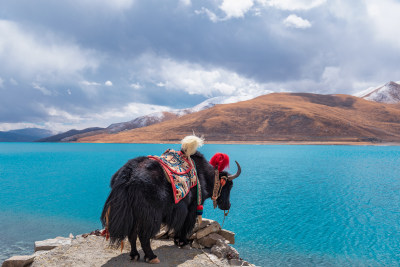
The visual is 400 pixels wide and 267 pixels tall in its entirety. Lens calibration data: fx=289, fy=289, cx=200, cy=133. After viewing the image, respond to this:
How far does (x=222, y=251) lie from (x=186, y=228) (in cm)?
84

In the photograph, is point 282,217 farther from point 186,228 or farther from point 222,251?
point 186,228

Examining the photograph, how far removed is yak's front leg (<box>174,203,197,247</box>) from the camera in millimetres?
4711

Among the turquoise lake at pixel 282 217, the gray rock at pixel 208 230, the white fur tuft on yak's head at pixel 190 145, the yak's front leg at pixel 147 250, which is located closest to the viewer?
the yak's front leg at pixel 147 250

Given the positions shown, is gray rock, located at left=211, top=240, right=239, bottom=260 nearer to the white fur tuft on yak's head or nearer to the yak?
the yak

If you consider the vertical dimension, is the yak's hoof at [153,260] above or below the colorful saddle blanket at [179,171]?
below

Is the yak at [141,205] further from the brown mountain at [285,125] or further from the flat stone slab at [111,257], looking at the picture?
the brown mountain at [285,125]

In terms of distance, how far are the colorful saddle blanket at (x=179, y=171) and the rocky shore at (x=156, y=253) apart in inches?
42.7

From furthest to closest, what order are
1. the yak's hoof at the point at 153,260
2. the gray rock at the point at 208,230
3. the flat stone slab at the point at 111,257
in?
the gray rock at the point at 208,230 < the flat stone slab at the point at 111,257 < the yak's hoof at the point at 153,260

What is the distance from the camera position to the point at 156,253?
464cm

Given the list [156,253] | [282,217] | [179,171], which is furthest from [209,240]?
[282,217]

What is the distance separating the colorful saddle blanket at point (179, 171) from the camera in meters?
4.19

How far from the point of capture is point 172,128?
109375mm

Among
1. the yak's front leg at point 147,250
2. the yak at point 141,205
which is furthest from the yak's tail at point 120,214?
the yak's front leg at point 147,250

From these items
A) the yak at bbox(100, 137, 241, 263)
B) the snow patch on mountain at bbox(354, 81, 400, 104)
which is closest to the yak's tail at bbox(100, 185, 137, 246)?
the yak at bbox(100, 137, 241, 263)
